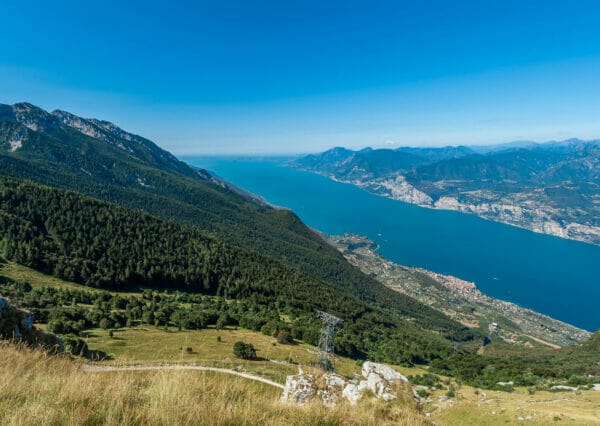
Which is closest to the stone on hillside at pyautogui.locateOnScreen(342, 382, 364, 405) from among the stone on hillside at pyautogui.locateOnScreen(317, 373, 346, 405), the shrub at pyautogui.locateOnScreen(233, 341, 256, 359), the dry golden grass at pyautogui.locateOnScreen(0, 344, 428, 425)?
the stone on hillside at pyautogui.locateOnScreen(317, 373, 346, 405)

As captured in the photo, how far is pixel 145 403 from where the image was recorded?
4.74 m

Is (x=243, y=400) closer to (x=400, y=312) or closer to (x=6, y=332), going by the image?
(x=6, y=332)

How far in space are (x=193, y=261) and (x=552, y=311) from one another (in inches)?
8306

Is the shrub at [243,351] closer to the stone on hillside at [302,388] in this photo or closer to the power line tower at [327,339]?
the power line tower at [327,339]

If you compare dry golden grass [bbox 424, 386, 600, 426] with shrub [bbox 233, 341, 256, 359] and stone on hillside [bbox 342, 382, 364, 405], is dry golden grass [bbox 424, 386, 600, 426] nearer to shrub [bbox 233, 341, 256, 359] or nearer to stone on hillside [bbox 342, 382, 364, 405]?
stone on hillside [bbox 342, 382, 364, 405]

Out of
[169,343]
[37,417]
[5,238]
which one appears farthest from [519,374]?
[5,238]

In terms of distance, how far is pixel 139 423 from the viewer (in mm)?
4172

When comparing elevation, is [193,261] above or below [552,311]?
above

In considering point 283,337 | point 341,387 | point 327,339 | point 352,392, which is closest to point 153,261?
point 283,337

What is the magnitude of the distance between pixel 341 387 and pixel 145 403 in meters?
8.14

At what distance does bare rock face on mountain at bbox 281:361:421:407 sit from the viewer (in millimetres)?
10070

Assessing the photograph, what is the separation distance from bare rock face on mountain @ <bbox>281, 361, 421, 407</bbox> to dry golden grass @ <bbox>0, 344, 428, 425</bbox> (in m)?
4.17

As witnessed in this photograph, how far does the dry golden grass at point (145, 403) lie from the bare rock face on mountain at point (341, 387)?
4.17 metres

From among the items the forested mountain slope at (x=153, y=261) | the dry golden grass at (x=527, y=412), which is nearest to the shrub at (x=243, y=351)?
the dry golden grass at (x=527, y=412)
